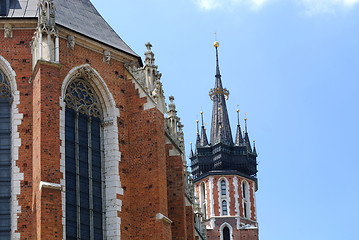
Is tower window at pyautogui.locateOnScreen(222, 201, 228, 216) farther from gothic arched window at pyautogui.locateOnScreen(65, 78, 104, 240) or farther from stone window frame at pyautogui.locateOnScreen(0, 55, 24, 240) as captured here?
stone window frame at pyautogui.locateOnScreen(0, 55, 24, 240)

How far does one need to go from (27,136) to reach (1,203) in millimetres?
2338

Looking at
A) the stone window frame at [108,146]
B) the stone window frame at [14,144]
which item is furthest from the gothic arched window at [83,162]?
the stone window frame at [14,144]

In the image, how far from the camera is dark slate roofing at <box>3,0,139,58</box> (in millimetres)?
29656

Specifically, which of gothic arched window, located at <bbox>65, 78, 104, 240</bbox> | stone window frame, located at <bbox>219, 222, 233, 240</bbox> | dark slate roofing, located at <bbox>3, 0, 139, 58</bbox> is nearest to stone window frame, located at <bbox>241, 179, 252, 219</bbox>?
stone window frame, located at <bbox>219, 222, 233, 240</bbox>

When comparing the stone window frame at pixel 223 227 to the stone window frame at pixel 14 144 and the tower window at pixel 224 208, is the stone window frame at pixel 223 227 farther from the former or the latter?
the stone window frame at pixel 14 144

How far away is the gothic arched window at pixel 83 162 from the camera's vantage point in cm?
2719

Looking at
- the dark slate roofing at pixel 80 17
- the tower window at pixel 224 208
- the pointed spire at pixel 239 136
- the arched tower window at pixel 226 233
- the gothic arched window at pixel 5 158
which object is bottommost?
the gothic arched window at pixel 5 158

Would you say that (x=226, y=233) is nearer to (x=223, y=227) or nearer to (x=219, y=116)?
(x=223, y=227)

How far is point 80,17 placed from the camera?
31.6m

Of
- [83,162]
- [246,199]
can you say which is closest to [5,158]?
[83,162]

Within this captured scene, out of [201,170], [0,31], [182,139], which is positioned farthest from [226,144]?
[0,31]

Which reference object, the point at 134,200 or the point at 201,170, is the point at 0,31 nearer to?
the point at 134,200

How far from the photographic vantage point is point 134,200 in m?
28.7

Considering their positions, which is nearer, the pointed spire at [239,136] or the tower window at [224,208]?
the tower window at [224,208]
